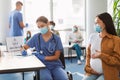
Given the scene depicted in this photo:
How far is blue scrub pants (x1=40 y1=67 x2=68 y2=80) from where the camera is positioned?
305 centimetres

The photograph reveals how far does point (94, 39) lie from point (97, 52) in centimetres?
21

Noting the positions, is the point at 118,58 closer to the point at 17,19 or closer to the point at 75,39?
the point at 17,19

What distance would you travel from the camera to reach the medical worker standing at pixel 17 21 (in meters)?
5.91

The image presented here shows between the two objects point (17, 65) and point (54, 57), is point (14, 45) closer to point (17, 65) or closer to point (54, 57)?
point (54, 57)

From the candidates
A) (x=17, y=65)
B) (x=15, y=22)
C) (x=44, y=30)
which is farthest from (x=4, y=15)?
(x=17, y=65)

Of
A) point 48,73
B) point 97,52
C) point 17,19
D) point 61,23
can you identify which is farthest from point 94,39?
point 61,23

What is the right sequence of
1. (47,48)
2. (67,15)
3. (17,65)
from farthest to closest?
(67,15) < (47,48) < (17,65)

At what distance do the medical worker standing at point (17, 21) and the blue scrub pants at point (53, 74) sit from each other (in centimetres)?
295

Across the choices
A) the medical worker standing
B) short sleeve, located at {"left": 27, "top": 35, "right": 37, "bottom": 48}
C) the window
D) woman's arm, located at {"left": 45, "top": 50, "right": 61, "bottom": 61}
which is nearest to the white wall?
the medical worker standing

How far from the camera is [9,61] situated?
9.79 ft

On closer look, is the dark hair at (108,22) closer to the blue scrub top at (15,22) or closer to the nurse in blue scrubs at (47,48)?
the nurse in blue scrubs at (47,48)

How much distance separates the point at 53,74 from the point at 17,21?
309 cm

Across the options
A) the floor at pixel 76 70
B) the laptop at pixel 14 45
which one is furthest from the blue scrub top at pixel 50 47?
the floor at pixel 76 70

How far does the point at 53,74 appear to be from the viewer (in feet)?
10.5
